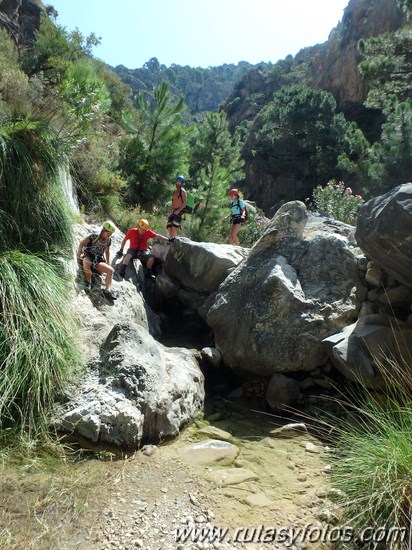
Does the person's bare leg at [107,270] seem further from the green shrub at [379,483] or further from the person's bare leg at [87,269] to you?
the green shrub at [379,483]

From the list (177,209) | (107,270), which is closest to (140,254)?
(177,209)

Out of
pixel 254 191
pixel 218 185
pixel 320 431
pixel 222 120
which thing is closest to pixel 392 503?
pixel 320 431

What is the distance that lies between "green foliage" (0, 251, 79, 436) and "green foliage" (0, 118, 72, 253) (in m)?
0.40

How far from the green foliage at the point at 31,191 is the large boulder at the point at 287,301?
234 cm

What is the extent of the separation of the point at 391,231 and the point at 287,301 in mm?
1753

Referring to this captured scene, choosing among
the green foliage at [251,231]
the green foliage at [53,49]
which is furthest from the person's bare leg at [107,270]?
the green foliage at [53,49]

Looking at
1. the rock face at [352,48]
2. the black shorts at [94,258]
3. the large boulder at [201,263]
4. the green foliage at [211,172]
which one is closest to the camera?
the black shorts at [94,258]

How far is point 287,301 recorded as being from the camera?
5.53 metres

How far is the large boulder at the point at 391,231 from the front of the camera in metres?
4.00

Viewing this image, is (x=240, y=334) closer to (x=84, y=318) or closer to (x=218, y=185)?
(x=84, y=318)

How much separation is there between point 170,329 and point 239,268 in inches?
67.8

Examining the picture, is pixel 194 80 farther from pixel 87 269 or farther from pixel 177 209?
pixel 87 269

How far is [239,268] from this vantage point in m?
6.32

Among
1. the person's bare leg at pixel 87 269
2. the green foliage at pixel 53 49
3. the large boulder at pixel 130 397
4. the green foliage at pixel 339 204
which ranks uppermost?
the green foliage at pixel 53 49
